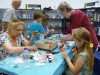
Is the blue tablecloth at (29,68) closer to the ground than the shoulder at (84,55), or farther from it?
closer to the ground

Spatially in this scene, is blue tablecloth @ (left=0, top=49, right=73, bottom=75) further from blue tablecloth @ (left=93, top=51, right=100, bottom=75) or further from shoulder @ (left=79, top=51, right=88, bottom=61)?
blue tablecloth @ (left=93, top=51, right=100, bottom=75)

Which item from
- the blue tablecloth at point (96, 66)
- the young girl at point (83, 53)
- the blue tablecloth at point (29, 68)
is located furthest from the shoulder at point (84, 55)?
the blue tablecloth at point (29, 68)

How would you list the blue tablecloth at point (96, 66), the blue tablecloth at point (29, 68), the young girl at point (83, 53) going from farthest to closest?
the young girl at point (83, 53) → the blue tablecloth at point (96, 66) → the blue tablecloth at point (29, 68)

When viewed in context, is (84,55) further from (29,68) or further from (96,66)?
(29,68)

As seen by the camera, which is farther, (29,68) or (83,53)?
(83,53)

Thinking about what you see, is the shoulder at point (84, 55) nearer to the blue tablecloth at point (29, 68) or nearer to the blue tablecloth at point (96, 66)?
the blue tablecloth at point (96, 66)

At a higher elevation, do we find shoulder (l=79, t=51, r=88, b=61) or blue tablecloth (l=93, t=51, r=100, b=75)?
shoulder (l=79, t=51, r=88, b=61)

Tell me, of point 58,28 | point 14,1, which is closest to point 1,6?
point 58,28

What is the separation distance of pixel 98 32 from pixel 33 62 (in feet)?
15.9

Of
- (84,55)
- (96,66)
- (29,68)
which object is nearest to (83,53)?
(84,55)

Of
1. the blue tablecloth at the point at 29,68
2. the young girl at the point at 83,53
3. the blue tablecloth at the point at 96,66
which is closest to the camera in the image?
the blue tablecloth at the point at 29,68

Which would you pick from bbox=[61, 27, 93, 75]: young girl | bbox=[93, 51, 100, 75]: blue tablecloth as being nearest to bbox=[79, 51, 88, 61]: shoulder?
bbox=[61, 27, 93, 75]: young girl

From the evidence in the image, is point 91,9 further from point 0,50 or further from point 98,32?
point 0,50

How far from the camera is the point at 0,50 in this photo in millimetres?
2949
